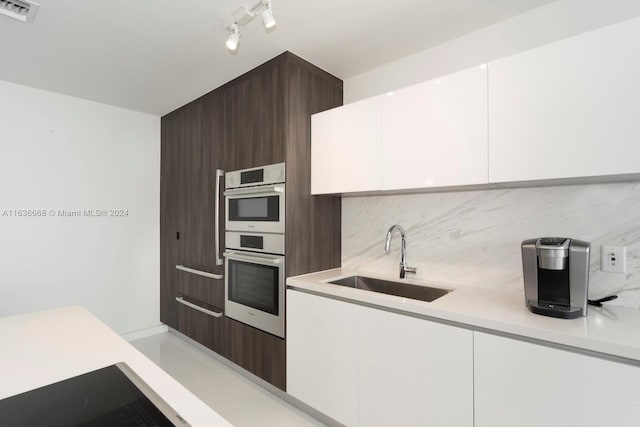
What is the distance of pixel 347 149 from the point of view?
1992 mm

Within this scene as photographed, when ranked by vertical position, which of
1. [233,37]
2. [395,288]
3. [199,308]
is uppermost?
[233,37]

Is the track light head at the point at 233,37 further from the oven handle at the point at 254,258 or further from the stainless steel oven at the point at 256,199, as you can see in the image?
the oven handle at the point at 254,258

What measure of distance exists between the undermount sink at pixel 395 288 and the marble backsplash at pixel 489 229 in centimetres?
13

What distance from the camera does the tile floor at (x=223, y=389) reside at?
1.92 metres

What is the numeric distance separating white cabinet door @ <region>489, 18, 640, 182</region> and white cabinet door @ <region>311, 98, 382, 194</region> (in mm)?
641

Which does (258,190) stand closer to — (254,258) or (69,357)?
(254,258)

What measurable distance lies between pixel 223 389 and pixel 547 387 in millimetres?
2021

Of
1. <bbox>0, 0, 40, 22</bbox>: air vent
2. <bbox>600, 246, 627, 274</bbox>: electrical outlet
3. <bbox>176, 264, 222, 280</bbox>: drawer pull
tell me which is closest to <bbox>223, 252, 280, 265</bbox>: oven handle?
<bbox>176, 264, 222, 280</bbox>: drawer pull

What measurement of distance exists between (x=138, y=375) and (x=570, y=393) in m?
1.42

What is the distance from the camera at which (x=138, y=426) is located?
0.64 meters

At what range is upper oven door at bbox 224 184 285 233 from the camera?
209 cm

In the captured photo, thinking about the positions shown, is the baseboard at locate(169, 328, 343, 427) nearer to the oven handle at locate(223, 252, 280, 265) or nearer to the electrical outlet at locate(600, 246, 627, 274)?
the oven handle at locate(223, 252, 280, 265)

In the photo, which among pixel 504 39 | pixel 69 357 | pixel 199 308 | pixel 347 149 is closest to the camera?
pixel 69 357

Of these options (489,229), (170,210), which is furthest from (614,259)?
(170,210)
